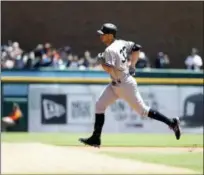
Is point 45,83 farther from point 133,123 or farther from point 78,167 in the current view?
point 78,167

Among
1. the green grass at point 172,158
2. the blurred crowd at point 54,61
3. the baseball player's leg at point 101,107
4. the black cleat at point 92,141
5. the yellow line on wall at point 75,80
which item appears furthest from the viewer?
the yellow line on wall at point 75,80

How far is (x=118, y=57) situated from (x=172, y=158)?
11.6 metres

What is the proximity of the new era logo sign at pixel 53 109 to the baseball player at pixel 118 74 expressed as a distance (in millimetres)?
15398

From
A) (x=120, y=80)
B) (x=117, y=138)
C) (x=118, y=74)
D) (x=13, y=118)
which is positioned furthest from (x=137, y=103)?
(x=13, y=118)

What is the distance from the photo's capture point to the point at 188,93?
25000mm

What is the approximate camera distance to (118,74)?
26.2ft

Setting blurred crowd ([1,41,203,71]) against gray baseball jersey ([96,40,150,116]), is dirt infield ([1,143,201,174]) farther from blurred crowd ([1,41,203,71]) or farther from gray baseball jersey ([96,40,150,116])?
gray baseball jersey ([96,40,150,116])

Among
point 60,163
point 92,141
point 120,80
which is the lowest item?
point 60,163

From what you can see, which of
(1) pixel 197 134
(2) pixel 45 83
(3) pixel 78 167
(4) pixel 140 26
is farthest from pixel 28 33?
(3) pixel 78 167

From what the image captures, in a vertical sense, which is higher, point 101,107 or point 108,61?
point 108,61

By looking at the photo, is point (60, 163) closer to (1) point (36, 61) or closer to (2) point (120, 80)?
(1) point (36, 61)

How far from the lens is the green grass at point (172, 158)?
59.4 feet

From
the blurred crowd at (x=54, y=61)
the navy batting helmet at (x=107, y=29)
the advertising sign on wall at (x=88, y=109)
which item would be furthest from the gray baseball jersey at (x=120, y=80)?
the advertising sign on wall at (x=88, y=109)

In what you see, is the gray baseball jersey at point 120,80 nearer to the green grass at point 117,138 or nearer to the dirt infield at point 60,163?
the dirt infield at point 60,163
